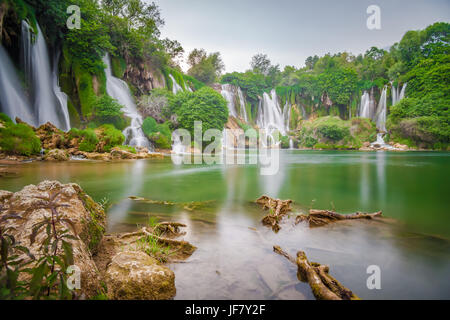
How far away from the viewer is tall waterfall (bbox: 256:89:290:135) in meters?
49.0

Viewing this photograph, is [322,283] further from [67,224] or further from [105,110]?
[105,110]

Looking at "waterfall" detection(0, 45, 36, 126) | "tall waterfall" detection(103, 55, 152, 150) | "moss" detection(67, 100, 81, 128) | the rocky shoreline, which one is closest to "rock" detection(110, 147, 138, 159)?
"tall waterfall" detection(103, 55, 152, 150)

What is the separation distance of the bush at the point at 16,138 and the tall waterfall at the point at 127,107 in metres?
8.67

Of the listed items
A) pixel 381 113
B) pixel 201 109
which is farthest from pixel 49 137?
pixel 381 113

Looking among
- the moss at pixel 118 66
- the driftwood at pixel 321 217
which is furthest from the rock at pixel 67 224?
the moss at pixel 118 66

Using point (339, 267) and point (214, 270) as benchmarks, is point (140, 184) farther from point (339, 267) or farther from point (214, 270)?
point (339, 267)

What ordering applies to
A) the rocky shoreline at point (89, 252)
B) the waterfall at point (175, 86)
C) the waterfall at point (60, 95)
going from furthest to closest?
the waterfall at point (175, 86) → the waterfall at point (60, 95) → the rocky shoreline at point (89, 252)

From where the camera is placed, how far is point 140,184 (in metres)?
7.89

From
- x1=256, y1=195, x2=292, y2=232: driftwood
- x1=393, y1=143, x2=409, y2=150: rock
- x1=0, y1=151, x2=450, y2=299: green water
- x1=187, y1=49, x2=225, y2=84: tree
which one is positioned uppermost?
x1=187, y1=49, x2=225, y2=84: tree

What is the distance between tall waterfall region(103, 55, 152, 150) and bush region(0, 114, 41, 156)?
867 cm

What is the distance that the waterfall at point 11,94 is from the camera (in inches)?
553

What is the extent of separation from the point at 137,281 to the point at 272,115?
167 ft

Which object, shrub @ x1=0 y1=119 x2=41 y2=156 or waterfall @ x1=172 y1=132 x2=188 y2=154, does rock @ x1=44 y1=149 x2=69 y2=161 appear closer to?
shrub @ x1=0 y1=119 x2=41 y2=156

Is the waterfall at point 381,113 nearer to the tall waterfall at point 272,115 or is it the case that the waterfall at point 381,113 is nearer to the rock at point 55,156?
the tall waterfall at point 272,115
